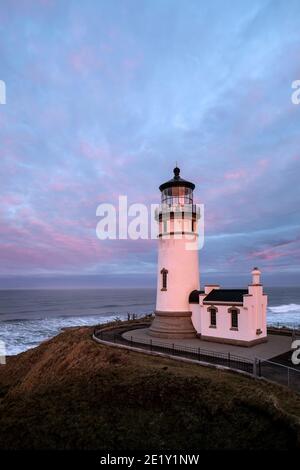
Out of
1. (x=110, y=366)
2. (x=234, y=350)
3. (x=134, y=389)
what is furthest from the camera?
(x=234, y=350)

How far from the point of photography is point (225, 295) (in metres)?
22.1

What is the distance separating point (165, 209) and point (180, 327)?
892 centimetres

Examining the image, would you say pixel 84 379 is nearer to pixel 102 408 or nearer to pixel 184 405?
pixel 102 408

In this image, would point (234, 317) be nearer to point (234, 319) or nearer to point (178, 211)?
point (234, 319)

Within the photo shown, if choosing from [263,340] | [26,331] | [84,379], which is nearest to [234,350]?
[263,340]

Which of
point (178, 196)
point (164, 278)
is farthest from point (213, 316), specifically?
point (178, 196)

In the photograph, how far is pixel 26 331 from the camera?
171ft

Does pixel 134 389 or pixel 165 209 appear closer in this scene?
pixel 134 389

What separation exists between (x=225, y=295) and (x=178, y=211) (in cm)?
700

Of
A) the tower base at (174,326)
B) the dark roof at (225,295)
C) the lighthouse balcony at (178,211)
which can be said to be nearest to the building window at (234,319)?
the dark roof at (225,295)

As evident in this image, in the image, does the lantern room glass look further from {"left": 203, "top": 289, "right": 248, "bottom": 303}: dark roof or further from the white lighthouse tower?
{"left": 203, "top": 289, "right": 248, "bottom": 303}: dark roof

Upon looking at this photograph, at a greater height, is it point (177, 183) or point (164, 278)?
point (177, 183)

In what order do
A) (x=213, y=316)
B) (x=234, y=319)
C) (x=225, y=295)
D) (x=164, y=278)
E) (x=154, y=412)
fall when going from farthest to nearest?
(x=164, y=278), (x=213, y=316), (x=225, y=295), (x=234, y=319), (x=154, y=412)
